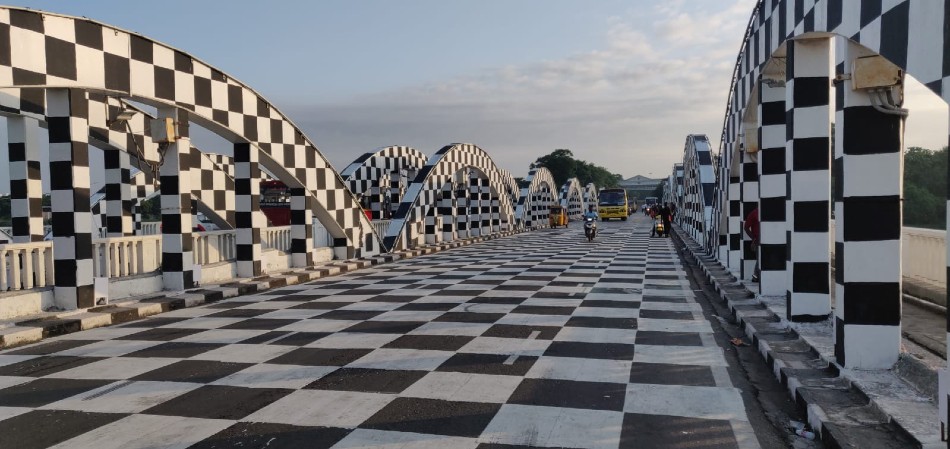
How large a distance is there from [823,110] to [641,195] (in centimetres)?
17802

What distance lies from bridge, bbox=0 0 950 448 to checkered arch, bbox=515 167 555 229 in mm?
22087

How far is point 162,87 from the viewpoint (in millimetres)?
9352

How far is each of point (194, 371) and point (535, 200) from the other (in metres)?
38.7

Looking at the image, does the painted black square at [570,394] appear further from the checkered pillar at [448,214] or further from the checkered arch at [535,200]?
the checkered arch at [535,200]

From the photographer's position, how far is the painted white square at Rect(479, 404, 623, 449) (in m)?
3.55

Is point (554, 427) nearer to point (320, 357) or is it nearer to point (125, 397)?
point (320, 357)

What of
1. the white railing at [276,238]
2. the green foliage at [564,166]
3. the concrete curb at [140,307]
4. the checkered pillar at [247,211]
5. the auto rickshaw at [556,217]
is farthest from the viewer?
the green foliage at [564,166]

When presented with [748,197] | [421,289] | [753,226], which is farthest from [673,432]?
[748,197]

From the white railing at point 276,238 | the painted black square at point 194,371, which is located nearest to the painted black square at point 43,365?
the painted black square at point 194,371

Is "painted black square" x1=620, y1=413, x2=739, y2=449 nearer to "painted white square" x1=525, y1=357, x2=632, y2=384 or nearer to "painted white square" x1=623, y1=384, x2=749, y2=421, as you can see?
"painted white square" x1=623, y1=384, x2=749, y2=421

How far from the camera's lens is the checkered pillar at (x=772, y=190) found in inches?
310

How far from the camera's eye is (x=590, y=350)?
18.9 feet

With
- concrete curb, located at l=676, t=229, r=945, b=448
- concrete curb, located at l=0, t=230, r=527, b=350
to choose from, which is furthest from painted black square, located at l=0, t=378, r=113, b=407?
concrete curb, located at l=676, t=229, r=945, b=448

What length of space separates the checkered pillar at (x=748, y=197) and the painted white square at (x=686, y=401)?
6.13 m
